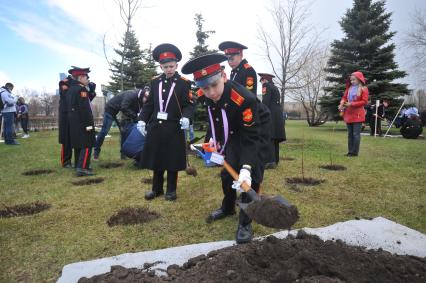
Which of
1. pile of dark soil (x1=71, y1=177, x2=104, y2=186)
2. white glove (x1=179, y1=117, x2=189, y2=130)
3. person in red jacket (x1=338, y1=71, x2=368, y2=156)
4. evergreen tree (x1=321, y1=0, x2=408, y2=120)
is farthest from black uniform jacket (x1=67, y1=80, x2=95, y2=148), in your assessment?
evergreen tree (x1=321, y1=0, x2=408, y2=120)

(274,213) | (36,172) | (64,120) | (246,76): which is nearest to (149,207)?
(274,213)

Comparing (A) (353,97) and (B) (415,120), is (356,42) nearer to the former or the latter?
(B) (415,120)

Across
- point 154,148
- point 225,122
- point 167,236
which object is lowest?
point 167,236

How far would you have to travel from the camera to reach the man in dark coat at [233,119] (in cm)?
328

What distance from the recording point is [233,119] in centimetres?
354

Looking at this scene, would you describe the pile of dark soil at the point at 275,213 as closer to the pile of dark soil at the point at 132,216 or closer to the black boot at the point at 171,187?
the pile of dark soil at the point at 132,216

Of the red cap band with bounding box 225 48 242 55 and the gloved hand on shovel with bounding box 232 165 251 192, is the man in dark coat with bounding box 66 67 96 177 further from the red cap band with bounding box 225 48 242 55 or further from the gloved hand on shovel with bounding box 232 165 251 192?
the gloved hand on shovel with bounding box 232 165 251 192

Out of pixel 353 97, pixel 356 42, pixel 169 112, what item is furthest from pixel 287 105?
pixel 169 112

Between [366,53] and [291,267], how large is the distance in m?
21.7

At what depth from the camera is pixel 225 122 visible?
3.55 m

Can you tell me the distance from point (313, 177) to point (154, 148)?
10.3 ft

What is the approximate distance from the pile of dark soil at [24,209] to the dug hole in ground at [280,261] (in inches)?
84.4

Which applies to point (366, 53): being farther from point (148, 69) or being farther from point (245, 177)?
point (245, 177)

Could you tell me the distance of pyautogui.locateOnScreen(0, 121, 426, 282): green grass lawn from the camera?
3.41 meters
